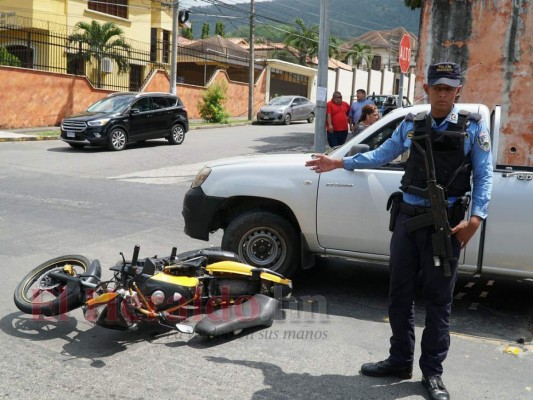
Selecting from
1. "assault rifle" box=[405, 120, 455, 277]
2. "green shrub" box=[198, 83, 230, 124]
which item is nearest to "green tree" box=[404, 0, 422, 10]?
"green shrub" box=[198, 83, 230, 124]

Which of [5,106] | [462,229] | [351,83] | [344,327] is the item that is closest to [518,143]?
[344,327]

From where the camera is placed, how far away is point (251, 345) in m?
4.49

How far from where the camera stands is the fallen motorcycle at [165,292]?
4383mm

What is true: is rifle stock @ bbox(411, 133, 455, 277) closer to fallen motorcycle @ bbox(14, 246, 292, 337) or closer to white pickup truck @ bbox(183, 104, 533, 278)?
white pickup truck @ bbox(183, 104, 533, 278)

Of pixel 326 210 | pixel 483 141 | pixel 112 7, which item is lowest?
pixel 326 210

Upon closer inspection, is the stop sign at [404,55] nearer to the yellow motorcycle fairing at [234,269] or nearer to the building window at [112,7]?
the yellow motorcycle fairing at [234,269]

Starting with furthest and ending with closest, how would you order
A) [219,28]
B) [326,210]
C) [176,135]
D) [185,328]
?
[219,28] < [176,135] < [326,210] < [185,328]

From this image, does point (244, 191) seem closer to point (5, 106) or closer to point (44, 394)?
point (44, 394)

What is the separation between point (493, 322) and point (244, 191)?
244cm

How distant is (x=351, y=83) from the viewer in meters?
49.6

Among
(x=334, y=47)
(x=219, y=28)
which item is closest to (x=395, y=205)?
(x=334, y=47)

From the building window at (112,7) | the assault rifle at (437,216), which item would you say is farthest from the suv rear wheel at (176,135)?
the assault rifle at (437,216)

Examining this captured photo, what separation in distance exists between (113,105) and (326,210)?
14.2 meters

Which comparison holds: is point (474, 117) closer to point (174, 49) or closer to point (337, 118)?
point (337, 118)
